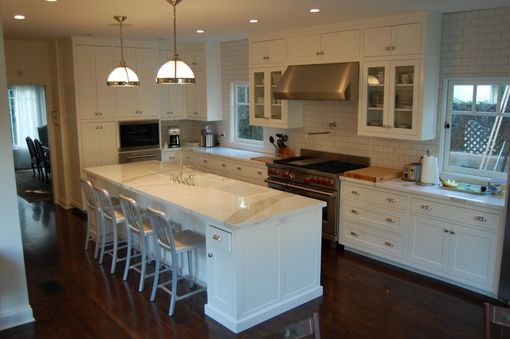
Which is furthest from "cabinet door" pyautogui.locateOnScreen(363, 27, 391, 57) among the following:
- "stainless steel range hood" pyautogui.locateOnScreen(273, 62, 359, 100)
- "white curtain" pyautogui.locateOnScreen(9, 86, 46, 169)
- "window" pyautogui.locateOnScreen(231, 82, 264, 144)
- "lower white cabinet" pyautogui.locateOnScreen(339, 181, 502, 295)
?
"white curtain" pyautogui.locateOnScreen(9, 86, 46, 169)

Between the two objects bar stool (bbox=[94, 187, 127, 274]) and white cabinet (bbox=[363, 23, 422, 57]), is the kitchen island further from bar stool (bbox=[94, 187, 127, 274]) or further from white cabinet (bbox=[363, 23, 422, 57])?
white cabinet (bbox=[363, 23, 422, 57])

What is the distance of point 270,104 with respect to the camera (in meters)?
6.55

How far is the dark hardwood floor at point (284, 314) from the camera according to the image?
3.76m

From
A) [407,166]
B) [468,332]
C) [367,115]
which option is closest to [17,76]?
[367,115]

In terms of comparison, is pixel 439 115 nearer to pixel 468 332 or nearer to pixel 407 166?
pixel 407 166

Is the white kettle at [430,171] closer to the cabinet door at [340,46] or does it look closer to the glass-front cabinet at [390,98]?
the glass-front cabinet at [390,98]

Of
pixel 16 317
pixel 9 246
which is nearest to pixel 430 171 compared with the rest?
pixel 9 246

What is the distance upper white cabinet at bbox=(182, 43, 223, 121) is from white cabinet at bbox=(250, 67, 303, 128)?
123 centimetres

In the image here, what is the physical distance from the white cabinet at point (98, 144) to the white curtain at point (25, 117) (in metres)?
4.74

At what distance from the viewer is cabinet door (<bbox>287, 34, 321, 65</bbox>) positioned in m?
5.78

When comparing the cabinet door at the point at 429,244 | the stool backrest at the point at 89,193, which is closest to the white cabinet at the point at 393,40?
the cabinet door at the point at 429,244

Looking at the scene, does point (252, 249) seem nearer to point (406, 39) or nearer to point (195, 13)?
point (195, 13)

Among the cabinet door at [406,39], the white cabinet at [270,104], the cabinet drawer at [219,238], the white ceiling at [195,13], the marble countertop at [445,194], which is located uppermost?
the white ceiling at [195,13]

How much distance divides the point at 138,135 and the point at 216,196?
3.55m
